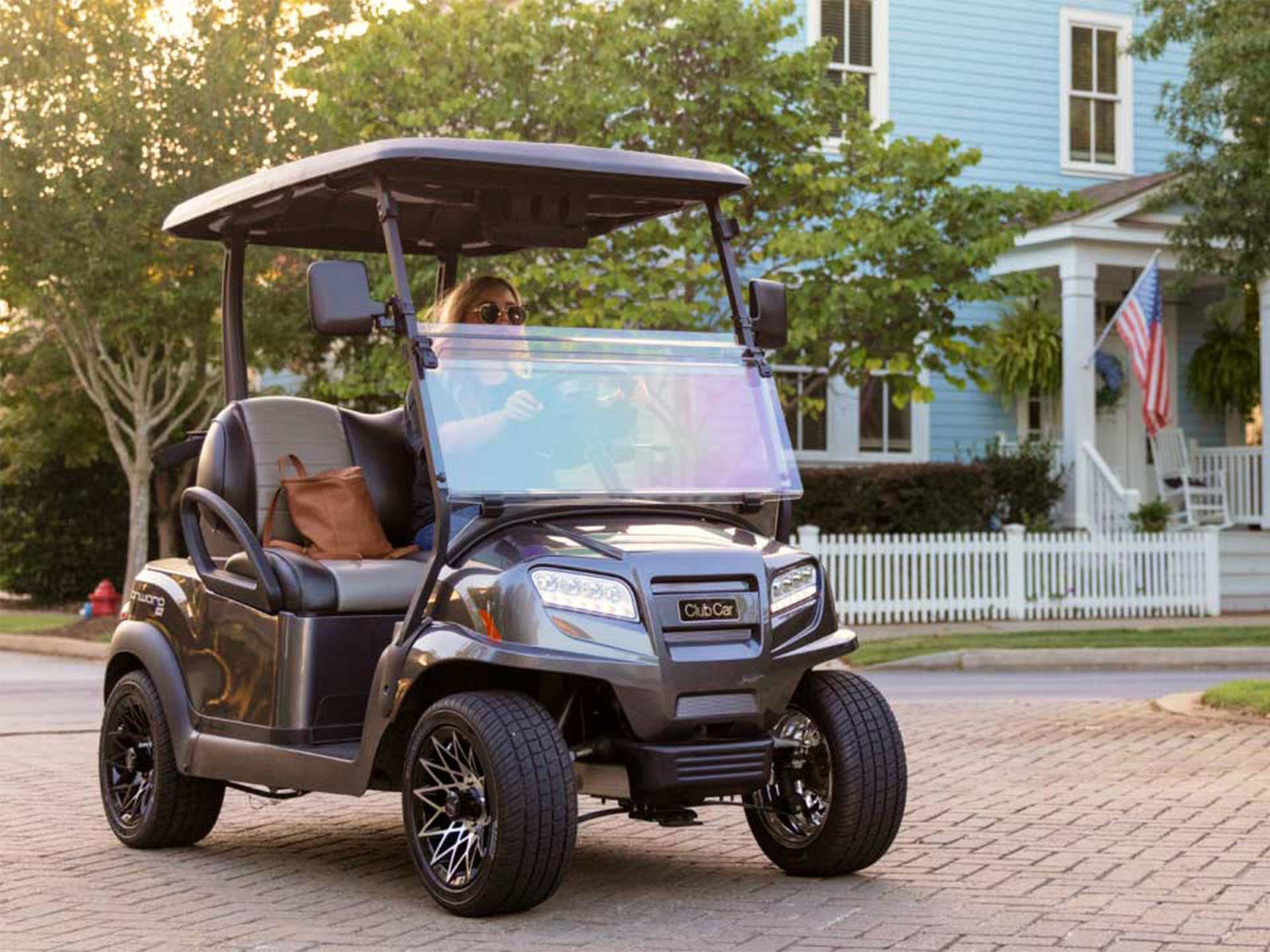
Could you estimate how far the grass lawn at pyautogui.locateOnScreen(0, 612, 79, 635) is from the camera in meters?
24.1

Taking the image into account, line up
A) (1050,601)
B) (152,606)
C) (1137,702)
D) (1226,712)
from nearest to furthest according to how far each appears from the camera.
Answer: (152,606) < (1226,712) < (1137,702) < (1050,601)

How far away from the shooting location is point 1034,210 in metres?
21.2

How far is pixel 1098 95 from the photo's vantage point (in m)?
28.4

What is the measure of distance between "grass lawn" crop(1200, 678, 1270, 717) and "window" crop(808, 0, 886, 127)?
14396 millimetres

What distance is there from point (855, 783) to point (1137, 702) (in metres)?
7.64

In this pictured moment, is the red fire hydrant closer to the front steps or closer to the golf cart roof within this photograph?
the front steps

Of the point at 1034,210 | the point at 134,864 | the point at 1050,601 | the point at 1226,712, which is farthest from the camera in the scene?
the point at 1050,601

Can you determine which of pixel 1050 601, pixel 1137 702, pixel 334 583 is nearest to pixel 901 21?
pixel 1050 601

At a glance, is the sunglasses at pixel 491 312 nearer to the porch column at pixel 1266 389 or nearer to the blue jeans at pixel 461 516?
the blue jeans at pixel 461 516

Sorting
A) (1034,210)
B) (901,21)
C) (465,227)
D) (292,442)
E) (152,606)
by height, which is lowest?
(152,606)

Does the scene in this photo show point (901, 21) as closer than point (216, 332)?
No

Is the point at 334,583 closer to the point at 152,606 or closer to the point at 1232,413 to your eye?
the point at 152,606

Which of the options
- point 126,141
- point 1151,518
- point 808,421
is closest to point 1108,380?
point 1151,518

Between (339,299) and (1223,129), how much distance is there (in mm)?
18772
